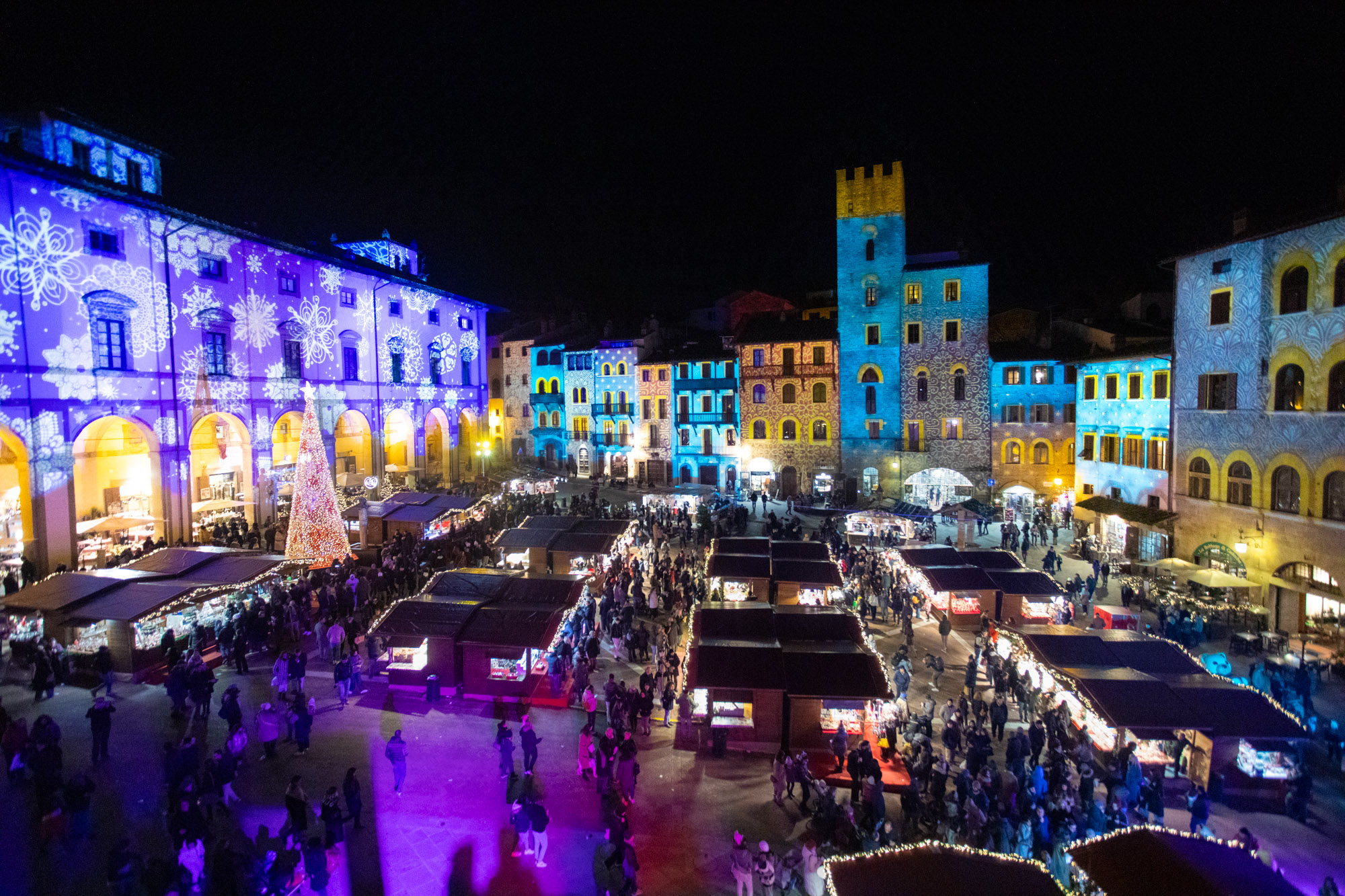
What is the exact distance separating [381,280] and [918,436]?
2936 cm

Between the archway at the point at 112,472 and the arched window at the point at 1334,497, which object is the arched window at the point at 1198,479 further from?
the archway at the point at 112,472

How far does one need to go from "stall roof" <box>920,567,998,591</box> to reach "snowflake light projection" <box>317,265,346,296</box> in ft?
90.1

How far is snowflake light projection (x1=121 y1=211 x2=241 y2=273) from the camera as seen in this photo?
22328mm

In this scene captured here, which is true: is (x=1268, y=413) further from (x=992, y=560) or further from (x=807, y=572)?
(x=807, y=572)

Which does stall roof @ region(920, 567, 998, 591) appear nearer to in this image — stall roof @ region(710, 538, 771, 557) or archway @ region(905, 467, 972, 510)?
stall roof @ region(710, 538, 771, 557)

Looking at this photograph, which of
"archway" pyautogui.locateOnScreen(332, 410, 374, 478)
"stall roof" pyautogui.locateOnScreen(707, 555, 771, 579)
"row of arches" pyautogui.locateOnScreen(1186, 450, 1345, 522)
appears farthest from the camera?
"archway" pyautogui.locateOnScreen(332, 410, 374, 478)

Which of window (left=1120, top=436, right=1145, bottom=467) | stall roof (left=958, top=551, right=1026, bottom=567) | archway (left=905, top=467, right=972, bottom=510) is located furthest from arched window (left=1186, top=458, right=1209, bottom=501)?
archway (left=905, top=467, right=972, bottom=510)

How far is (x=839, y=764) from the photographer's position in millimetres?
11398

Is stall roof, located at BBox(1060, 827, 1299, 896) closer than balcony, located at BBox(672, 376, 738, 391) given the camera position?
Yes

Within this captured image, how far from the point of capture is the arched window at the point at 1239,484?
66.3 ft

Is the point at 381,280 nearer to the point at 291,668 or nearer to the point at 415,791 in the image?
the point at 291,668

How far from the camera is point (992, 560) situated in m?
19.9

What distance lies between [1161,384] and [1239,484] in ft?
17.4

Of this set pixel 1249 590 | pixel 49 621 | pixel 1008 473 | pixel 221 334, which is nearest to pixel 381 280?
pixel 221 334
